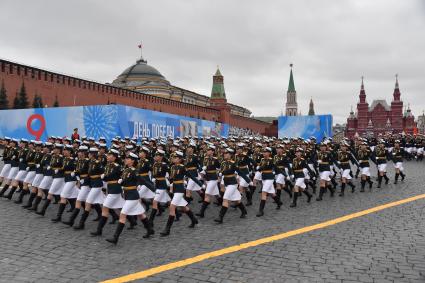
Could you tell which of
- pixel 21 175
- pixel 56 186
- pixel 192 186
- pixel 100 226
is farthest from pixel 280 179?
pixel 21 175

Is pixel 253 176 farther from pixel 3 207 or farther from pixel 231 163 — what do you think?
pixel 3 207

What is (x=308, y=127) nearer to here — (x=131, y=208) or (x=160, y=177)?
(x=160, y=177)

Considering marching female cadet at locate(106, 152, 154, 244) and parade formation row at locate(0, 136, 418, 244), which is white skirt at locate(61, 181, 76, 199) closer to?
parade formation row at locate(0, 136, 418, 244)

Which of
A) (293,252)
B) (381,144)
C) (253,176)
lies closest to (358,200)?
(253,176)

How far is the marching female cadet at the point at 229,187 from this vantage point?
990 cm

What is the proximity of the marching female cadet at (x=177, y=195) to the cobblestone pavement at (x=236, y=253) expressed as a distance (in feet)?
0.90

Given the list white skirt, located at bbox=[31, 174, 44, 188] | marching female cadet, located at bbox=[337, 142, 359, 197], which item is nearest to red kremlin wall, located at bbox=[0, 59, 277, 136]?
white skirt, located at bbox=[31, 174, 44, 188]

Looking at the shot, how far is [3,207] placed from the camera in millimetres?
11453

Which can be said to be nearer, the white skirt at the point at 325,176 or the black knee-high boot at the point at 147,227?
the black knee-high boot at the point at 147,227

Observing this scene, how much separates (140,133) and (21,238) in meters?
17.0

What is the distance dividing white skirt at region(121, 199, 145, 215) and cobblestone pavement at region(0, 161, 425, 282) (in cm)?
67

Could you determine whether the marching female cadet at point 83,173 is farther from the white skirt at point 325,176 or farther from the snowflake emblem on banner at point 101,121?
the snowflake emblem on banner at point 101,121

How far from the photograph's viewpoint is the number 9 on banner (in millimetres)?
26969

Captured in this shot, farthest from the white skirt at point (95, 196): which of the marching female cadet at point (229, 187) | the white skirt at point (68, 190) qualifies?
the marching female cadet at point (229, 187)
